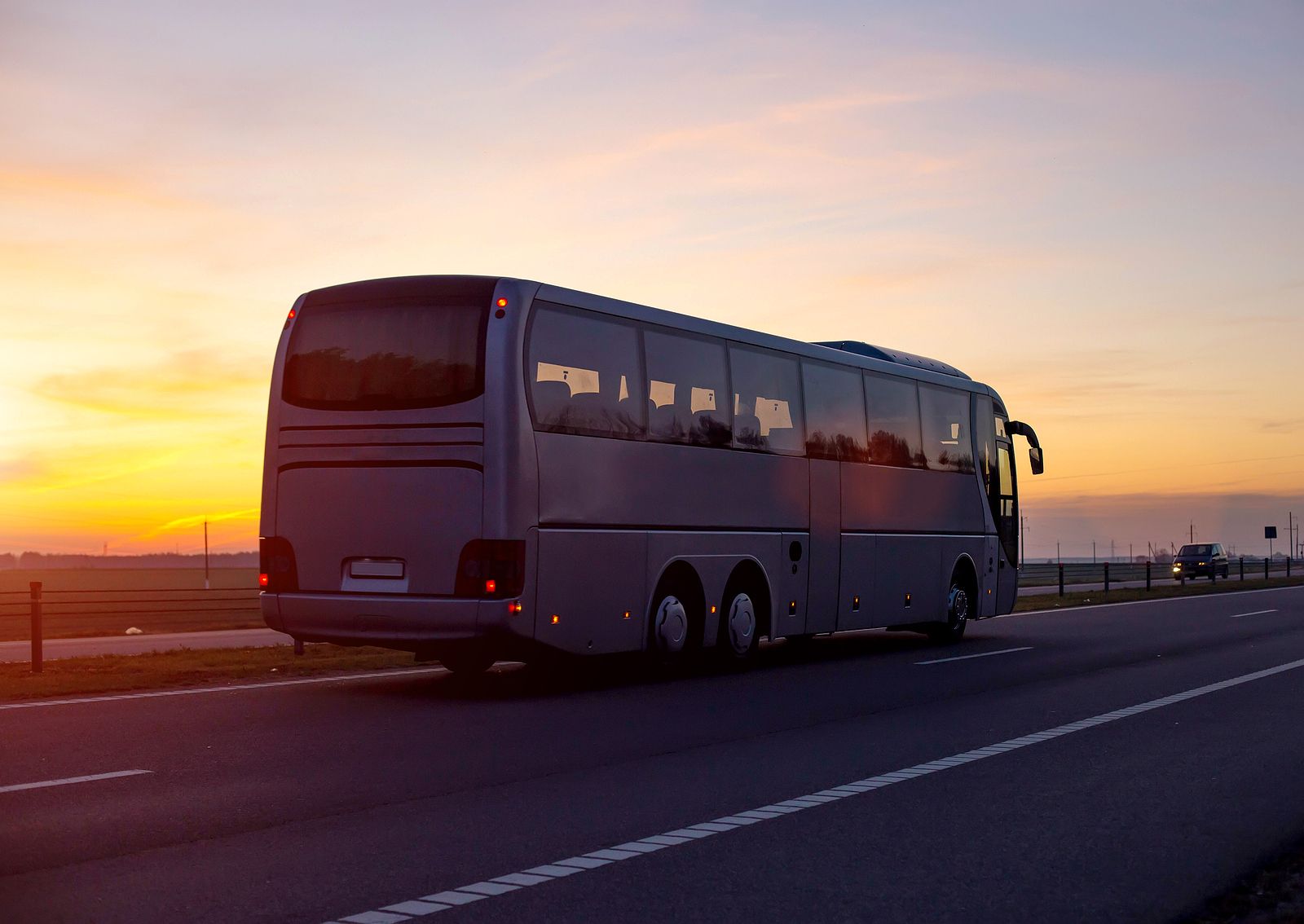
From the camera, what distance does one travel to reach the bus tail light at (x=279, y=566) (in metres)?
13.5

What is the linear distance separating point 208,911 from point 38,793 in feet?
10.3

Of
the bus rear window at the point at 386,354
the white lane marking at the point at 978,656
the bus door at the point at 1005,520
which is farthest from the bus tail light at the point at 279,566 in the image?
the bus door at the point at 1005,520

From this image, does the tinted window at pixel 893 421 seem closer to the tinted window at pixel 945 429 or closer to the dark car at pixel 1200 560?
the tinted window at pixel 945 429

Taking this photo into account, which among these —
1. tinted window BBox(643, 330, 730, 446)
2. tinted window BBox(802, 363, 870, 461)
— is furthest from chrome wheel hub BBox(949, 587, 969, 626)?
tinted window BBox(643, 330, 730, 446)

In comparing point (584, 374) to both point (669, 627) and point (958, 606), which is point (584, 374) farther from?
point (958, 606)

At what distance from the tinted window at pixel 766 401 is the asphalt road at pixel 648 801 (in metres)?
3.27

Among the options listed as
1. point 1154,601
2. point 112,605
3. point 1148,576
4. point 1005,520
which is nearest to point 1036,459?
point 1005,520

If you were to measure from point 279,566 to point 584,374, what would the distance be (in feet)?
11.3

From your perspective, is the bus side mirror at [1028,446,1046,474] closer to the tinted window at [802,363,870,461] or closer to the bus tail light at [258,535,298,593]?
the tinted window at [802,363,870,461]

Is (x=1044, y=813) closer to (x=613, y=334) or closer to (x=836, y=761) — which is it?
(x=836, y=761)

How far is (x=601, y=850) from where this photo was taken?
652 centimetres

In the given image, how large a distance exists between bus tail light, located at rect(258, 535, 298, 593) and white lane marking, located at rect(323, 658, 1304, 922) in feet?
22.1

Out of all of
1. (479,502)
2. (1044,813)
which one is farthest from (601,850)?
(479,502)

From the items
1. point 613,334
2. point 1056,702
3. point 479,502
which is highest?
point 613,334
